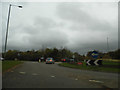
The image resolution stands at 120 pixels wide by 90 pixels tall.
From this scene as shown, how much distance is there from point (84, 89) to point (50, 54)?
77.2 m

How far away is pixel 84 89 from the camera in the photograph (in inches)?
259

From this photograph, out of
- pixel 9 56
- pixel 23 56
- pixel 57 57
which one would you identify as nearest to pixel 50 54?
pixel 57 57

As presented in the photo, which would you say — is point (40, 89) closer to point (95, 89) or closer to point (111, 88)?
point (95, 89)

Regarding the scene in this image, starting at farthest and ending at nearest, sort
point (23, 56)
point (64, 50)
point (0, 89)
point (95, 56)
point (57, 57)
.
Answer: point (23, 56) → point (64, 50) → point (57, 57) → point (95, 56) → point (0, 89)

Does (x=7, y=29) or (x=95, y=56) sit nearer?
(x=95, y=56)

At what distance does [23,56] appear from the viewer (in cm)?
9688

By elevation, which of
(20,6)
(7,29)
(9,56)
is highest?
(20,6)

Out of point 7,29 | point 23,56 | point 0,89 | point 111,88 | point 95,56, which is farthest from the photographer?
point 23,56

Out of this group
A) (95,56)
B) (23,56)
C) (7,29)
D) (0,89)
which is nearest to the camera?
(0,89)

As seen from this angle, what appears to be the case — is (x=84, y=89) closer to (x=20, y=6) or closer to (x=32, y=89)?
(x=32, y=89)

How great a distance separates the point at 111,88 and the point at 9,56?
104m

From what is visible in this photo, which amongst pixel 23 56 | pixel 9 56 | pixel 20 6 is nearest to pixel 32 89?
pixel 20 6

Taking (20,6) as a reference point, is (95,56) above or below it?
below

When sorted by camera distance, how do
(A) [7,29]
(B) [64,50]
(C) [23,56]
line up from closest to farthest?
(A) [7,29] < (B) [64,50] < (C) [23,56]
